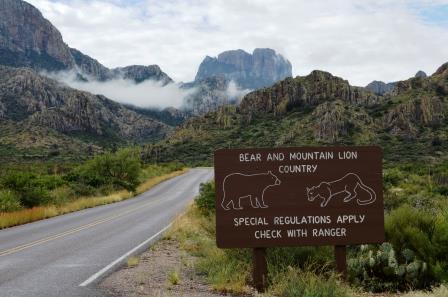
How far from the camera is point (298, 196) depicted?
8641mm

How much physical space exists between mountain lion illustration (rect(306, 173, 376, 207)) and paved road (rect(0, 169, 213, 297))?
3976 millimetres

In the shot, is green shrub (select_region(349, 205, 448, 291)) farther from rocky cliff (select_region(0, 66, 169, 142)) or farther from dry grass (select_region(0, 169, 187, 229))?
rocky cliff (select_region(0, 66, 169, 142))

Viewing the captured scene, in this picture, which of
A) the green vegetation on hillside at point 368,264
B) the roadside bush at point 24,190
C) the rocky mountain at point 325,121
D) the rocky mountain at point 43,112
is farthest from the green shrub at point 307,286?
the rocky mountain at point 43,112

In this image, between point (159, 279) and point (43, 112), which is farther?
point (43, 112)

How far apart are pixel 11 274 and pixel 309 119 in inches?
3902

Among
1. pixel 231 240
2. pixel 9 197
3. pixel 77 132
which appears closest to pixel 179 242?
pixel 231 240

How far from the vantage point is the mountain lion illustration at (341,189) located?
8.65 m

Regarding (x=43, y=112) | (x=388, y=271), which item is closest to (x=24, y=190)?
(x=388, y=271)

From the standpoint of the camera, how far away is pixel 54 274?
35.7 ft

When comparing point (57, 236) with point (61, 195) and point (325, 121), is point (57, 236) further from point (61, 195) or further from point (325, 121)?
point (325, 121)

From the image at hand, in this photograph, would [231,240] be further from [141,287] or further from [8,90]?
[8,90]

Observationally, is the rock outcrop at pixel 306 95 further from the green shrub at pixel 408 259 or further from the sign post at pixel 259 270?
the sign post at pixel 259 270

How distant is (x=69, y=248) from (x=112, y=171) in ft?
109

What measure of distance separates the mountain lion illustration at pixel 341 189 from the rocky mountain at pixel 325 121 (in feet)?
225
